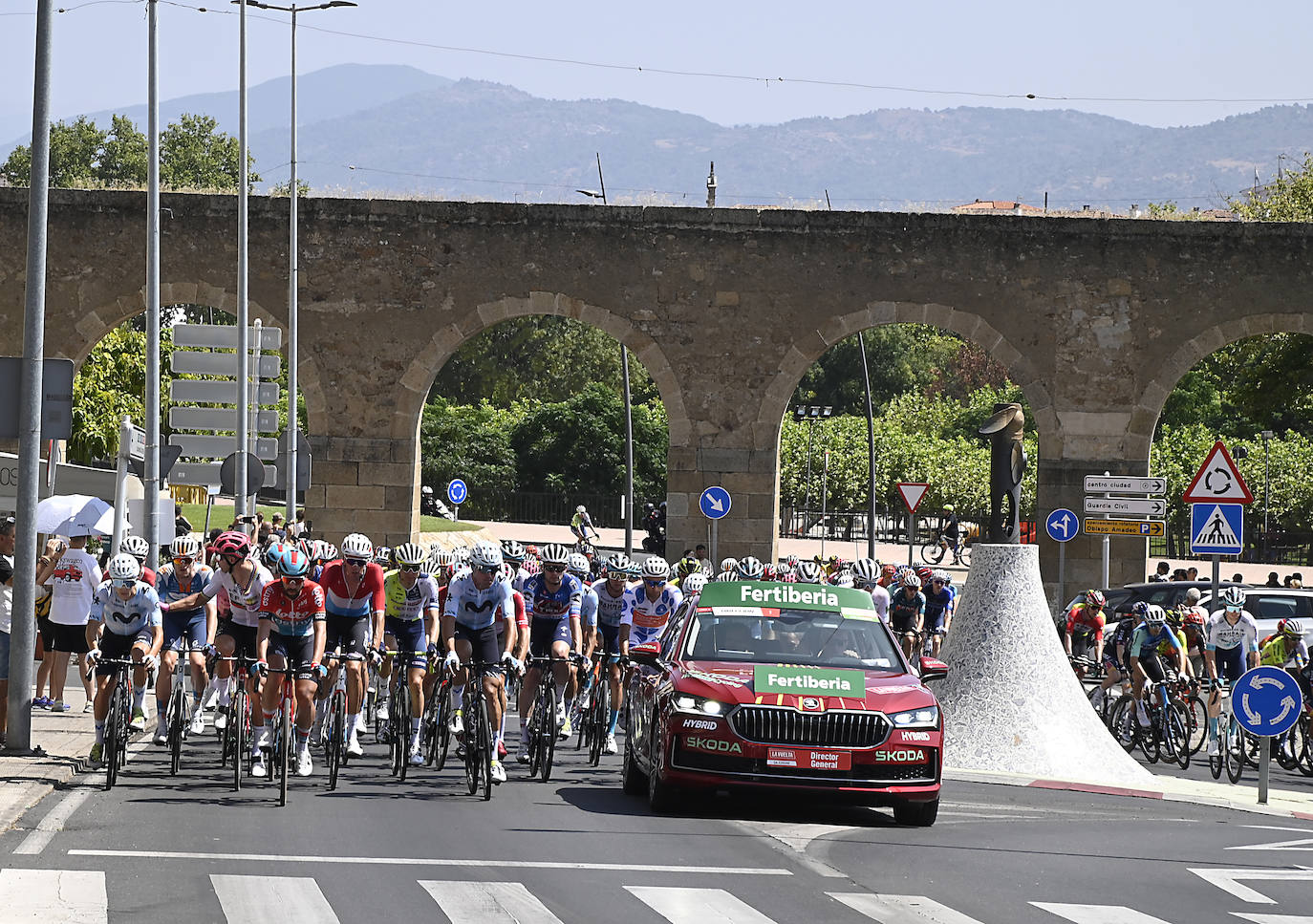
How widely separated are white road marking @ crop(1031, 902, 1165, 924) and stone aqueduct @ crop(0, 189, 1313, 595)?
2521 centimetres

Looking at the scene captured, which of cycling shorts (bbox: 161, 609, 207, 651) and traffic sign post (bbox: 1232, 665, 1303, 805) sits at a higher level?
cycling shorts (bbox: 161, 609, 207, 651)

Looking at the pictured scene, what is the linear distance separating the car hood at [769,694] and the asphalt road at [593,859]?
0.86 m

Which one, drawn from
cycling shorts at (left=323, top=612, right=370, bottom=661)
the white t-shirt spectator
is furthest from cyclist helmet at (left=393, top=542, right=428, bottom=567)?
the white t-shirt spectator

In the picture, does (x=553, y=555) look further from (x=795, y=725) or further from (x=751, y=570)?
(x=751, y=570)

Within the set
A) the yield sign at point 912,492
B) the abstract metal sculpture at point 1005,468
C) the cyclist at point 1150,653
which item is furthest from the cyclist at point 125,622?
the yield sign at point 912,492

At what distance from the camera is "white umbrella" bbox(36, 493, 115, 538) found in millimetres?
27578

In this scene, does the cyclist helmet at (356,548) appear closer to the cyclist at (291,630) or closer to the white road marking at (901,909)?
the cyclist at (291,630)

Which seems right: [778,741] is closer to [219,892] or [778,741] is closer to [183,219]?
[219,892]

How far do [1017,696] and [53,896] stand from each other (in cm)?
1019

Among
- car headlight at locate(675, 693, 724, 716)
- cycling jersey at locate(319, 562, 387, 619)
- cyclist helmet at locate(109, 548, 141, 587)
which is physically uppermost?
cyclist helmet at locate(109, 548, 141, 587)

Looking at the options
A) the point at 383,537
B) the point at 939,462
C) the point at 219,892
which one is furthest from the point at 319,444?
the point at 939,462

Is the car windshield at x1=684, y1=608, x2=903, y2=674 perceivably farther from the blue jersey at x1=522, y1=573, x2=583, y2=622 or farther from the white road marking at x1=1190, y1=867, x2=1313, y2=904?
the white road marking at x1=1190, y1=867, x2=1313, y2=904

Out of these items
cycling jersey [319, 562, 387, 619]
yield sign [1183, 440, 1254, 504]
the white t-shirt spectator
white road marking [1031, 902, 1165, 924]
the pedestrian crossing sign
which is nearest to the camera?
white road marking [1031, 902, 1165, 924]

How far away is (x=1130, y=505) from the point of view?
33.0m
